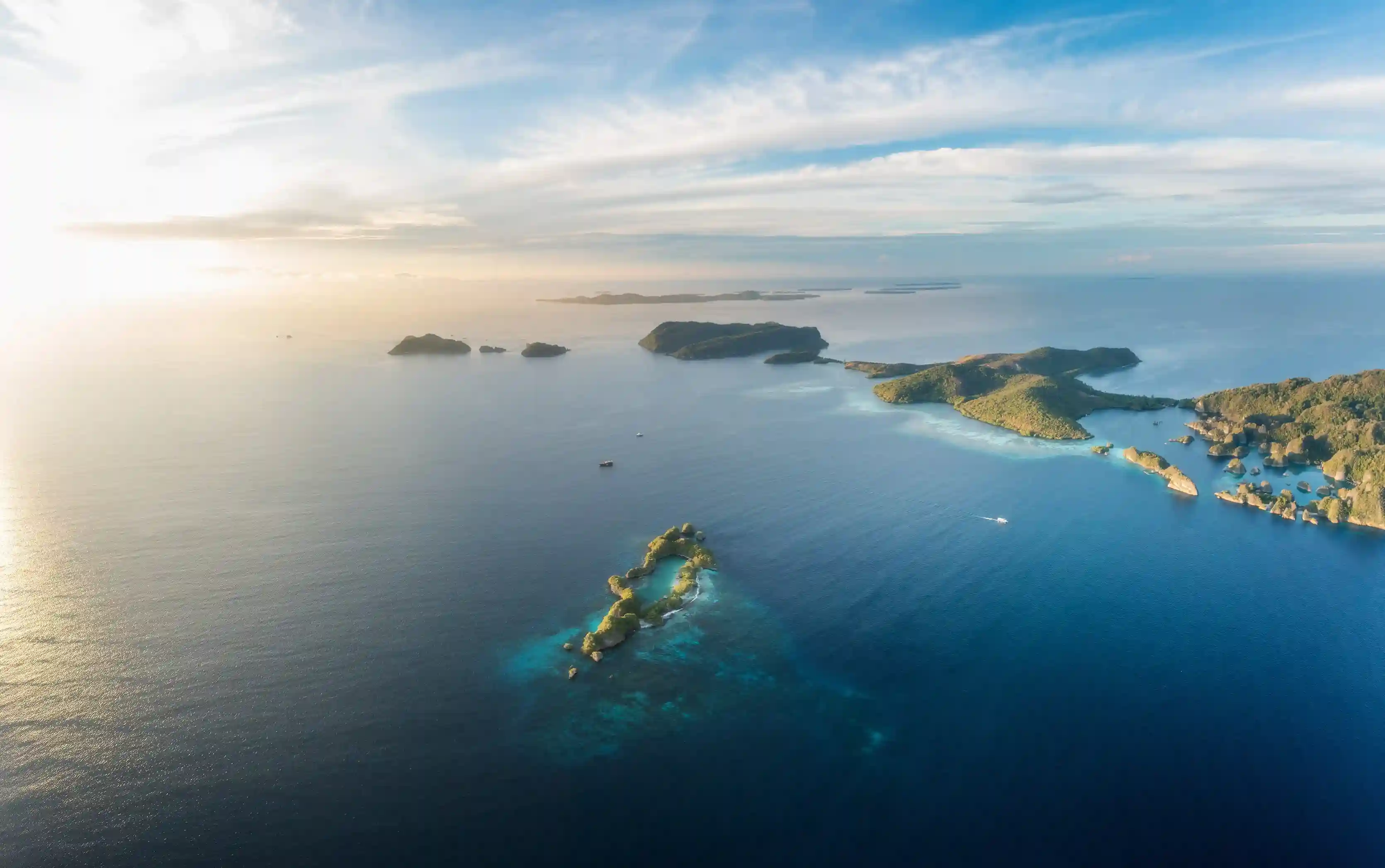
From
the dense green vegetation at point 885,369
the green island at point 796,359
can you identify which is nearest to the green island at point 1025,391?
the dense green vegetation at point 885,369

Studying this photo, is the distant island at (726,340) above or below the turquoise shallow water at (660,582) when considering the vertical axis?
above

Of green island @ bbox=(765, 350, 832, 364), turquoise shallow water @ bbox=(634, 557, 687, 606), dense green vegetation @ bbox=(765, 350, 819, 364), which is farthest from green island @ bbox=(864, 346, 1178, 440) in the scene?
turquoise shallow water @ bbox=(634, 557, 687, 606)

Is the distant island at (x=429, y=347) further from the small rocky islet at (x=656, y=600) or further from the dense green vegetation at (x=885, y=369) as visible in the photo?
the small rocky islet at (x=656, y=600)

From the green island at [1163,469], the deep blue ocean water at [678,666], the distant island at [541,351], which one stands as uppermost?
the distant island at [541,351]

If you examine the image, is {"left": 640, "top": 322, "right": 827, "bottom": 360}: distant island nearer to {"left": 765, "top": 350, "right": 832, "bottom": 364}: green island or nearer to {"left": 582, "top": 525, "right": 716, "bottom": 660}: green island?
{"left": 765, "top": 350, "right": 832, "bottom": 364}: green island

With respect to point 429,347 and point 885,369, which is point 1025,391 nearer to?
point 885,369

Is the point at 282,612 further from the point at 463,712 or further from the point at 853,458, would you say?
the point at 853,458

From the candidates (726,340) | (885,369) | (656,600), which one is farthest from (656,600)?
(726,340)
